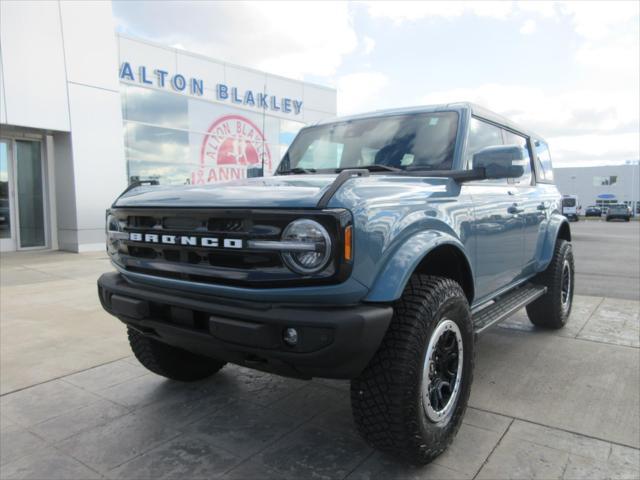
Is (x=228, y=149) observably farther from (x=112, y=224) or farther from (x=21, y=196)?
(x=112, y=224)

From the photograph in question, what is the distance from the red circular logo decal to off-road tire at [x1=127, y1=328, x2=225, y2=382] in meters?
11.7

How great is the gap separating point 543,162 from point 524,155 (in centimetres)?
75

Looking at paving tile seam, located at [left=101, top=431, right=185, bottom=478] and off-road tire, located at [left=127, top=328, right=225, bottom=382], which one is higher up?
off-road tire, located at [left=127, top=328, right=225, bottom=382]

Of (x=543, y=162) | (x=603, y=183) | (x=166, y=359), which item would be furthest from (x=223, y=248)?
(x=603, y=183)

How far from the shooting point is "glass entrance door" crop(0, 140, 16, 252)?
1070 centimetres

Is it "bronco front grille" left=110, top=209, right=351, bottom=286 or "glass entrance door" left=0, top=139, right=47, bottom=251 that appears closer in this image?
"bronco front grille" left=110, top=209, right=351, bottom=286

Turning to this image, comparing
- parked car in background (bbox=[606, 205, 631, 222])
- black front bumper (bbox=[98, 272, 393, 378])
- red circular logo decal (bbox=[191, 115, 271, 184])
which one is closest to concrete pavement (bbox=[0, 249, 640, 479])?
black front bumper (bbox=[98, 272, 393, 378])

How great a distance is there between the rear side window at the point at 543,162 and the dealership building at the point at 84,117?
4.08 m

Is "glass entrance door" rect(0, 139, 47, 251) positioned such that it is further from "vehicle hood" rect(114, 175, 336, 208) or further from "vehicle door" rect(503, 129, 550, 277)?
"vehicle door" rect(503, 129, 550, 277)

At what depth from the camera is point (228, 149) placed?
15648 mm

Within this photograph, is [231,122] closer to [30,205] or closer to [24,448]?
[30,205]

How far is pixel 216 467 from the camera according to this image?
2309 millimetres

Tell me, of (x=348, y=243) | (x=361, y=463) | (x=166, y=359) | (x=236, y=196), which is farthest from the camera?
(x=166, y=359)

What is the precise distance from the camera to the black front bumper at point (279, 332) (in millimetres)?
1837
